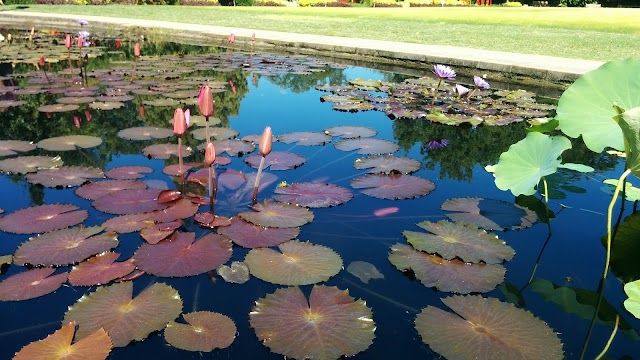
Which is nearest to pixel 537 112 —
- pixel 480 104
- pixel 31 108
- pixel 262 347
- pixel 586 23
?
pixel 480 104

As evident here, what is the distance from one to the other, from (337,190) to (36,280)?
4.12ft

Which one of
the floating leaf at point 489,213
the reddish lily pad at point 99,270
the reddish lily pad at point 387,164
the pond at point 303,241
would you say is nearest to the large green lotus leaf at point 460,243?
the pond at point 303,241

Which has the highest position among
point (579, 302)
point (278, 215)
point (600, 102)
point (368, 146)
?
point (600, 102)

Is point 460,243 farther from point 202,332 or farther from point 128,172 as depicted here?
point 128,172

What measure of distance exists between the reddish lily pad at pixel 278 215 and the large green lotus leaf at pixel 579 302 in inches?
34.2

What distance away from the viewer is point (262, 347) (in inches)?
50.5

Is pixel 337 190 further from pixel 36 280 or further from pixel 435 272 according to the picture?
pixel 36 280

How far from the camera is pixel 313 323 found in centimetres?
131

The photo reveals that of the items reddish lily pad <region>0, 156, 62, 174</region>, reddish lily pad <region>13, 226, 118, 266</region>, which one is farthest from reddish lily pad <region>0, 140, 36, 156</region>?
reddish lily pad <region>13, 226, 118, 266</region>

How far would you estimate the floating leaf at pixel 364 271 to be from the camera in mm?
1632

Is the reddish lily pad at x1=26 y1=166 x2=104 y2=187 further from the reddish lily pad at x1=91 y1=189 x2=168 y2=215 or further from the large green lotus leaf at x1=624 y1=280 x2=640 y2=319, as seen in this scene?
the large green lotus leaf at x1=624 y1=280 x2=640 y2=319

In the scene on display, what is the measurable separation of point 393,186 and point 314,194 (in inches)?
15.8

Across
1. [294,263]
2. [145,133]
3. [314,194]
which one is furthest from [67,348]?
[145,133]

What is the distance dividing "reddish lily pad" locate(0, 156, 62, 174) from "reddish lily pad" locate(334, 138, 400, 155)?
1558 millimetres
